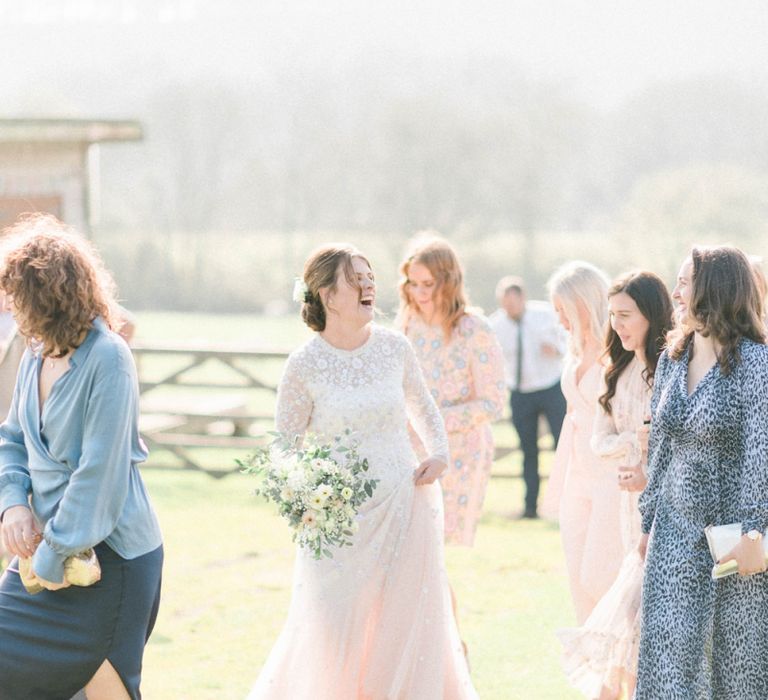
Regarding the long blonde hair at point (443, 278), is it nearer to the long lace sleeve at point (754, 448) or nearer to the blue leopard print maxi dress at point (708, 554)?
the blue leopard print maxi dress at point (708, 554)

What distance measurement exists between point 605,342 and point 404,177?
6391cm

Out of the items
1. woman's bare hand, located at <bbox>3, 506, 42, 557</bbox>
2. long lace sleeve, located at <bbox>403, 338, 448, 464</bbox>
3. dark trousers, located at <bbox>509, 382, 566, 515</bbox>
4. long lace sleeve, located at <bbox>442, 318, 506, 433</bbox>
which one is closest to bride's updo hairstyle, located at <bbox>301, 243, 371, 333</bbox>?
long lace sleeve, located at <bbox>403, 338, 448, 464</bbox>

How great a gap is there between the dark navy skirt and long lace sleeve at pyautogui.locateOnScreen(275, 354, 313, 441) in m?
1.28

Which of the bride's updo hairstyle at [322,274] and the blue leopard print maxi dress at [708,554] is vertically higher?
the bride's updo hairstyle at [322,274]

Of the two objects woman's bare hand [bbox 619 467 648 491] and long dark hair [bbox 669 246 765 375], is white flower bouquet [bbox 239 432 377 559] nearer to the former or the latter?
woman's bare hand [bbox 619 467 648 491]

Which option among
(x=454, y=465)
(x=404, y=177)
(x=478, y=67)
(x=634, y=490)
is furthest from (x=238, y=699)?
(x=478, y=67)

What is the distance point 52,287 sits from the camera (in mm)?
4047

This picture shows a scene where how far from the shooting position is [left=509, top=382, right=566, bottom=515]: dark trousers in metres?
13.2

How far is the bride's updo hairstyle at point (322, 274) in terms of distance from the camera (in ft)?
17.6

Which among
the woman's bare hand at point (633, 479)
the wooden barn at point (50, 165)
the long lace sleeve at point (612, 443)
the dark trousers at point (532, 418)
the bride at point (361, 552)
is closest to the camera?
the woman's bare hand at point (633, 479)

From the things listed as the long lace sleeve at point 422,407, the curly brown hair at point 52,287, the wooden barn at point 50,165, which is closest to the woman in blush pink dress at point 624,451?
the long lace sleeve at point 422,407

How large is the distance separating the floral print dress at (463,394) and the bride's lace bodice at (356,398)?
1314mm

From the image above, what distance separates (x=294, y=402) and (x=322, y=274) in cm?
57

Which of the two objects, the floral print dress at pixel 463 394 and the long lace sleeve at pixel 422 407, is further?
the floral print dress at pixel 463 394
